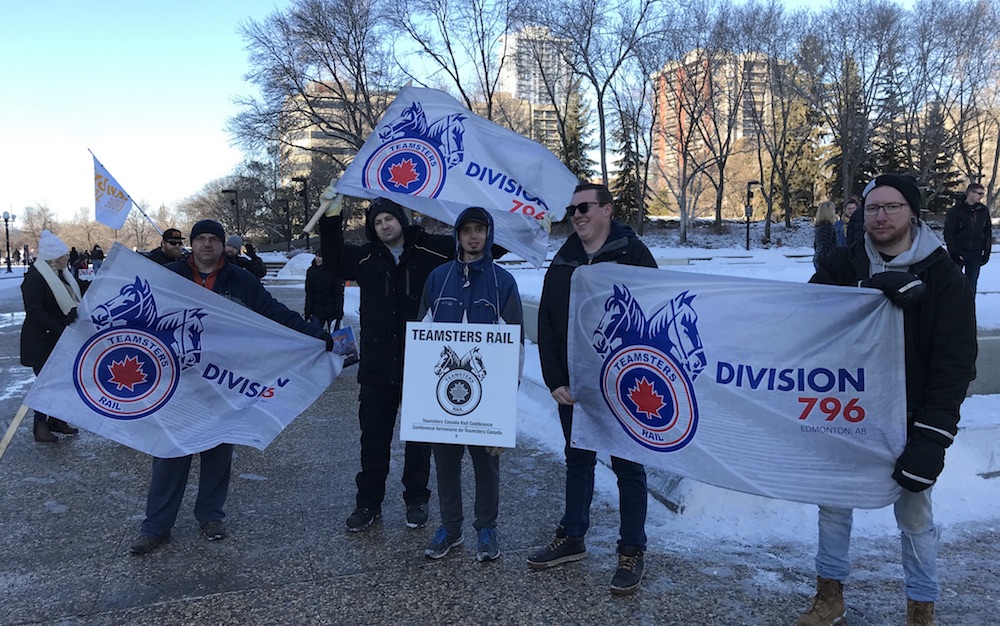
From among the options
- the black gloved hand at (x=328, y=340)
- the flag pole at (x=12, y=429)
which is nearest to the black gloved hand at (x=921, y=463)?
the black gloved hand at (x=328, y=340)

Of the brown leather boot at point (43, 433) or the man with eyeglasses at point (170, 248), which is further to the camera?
the man with eyeglasses at point (170, 248)

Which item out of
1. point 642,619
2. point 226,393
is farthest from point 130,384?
point 642,619

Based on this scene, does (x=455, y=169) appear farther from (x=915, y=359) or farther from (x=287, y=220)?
(x=287, y=220)

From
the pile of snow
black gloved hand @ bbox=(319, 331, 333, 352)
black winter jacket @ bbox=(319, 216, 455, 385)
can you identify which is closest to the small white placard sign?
black winter jacket @ bbox=(319, 216, 455, 385)

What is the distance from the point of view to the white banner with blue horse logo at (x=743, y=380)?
2812mm

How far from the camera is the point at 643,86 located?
41.3 metres

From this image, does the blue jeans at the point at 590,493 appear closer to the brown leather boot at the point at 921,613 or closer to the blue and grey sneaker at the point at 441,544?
the blue and grey sneaker at the point at 441,544

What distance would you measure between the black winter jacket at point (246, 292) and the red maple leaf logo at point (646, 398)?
208 centimetres

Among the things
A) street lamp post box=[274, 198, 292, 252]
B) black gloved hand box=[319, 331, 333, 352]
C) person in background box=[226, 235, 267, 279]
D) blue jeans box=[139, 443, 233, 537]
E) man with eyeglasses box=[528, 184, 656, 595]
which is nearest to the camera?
man with eyeglasses box=[528, 184, 656, 595]

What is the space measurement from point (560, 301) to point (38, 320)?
497 cm

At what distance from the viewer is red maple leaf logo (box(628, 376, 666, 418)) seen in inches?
127

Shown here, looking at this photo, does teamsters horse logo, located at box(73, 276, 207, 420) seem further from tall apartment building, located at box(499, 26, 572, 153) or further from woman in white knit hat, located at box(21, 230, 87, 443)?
tall apartment building, located at box(499, 26, 572, 153)

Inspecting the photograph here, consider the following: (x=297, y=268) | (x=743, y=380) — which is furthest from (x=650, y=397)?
(x=297, y=268)

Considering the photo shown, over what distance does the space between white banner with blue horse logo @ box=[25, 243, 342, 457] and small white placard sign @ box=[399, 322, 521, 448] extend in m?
0.99
